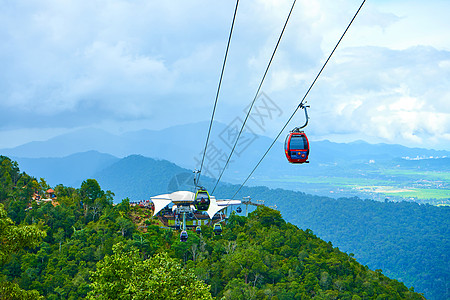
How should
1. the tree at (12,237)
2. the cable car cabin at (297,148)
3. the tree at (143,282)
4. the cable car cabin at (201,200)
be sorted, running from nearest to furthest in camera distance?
the tree at (12,237)
the cable car cabin at (297,148)
the tree at (143,282)
the cable car cabin at (201,200)

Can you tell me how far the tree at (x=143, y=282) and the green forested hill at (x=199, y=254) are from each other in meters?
14.4

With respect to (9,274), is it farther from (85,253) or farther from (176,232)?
(176,232)

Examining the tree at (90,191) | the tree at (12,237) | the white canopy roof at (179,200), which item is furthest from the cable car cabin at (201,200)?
the tree at (90,191)

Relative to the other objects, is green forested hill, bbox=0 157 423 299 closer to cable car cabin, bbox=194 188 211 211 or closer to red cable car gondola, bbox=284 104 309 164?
cable car cabin, bbox=194 188 211 211

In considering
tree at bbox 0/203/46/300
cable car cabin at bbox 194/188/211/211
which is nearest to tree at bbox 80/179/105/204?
cable car cabin at bbox 194/188/211/211

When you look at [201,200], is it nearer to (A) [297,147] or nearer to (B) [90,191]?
(A) [297,147]

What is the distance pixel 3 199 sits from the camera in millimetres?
59656

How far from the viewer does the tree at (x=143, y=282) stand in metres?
20.9

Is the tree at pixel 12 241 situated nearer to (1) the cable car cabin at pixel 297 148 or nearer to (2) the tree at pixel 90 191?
(1) the cable car cabin at pixel 297 148

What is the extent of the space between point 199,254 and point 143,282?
27.4m

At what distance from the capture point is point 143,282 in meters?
21.9

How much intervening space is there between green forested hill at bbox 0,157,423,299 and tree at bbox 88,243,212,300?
567 inches

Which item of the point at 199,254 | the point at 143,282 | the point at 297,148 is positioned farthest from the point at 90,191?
the point at 297,148

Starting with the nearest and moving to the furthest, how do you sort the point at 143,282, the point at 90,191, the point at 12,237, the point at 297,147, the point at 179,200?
the point at 12,237 < the point at 297,147 < the point at 143,282 < the point at 179,200 < the point at 90,191
